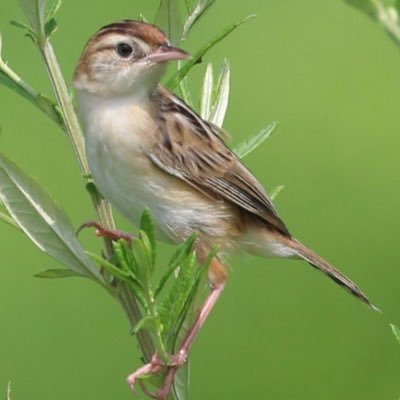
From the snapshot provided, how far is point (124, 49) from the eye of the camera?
107 inches

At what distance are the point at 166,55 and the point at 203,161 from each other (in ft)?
1.41

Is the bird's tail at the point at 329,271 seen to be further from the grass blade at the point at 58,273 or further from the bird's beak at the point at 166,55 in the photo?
the grass blade at the point at 58,273

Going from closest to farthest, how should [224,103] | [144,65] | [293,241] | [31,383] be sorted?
[224,103] → [144,65] → [293,241] → [31,383]

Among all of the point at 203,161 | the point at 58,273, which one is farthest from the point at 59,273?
the point at 203,161

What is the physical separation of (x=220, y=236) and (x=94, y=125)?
0.36 m

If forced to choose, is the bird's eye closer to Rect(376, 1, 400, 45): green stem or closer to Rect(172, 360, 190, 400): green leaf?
Rect(172, 360, 190, 400): green leaf

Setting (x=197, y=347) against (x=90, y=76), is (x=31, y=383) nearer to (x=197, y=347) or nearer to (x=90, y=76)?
(x=197, y=347)

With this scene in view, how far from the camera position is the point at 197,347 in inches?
223

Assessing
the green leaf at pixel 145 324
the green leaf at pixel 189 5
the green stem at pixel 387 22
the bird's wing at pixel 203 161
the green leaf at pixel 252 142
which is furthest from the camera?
the bird's wing at pixel 203 161

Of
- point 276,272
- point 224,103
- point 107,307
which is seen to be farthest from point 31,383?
point 224,103

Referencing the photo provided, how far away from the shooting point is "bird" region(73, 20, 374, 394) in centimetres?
271

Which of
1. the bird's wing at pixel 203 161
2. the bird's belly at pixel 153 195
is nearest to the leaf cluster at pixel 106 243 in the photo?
the bird's belly at pixel 153 195

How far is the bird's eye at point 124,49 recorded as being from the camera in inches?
106

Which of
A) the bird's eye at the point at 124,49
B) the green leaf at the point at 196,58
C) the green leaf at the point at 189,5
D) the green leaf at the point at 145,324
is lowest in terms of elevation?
the green leaf at the point at 145,324
